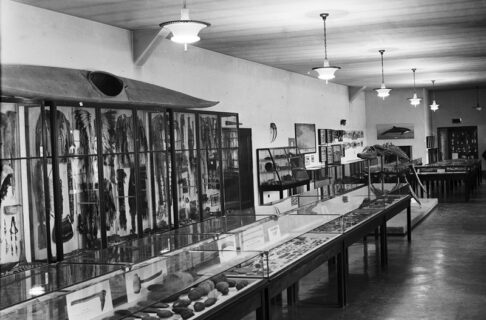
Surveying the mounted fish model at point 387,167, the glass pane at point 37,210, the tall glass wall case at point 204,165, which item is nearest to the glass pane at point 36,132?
the glass pane at point 37,210

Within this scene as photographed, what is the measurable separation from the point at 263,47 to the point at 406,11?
12.6 ft

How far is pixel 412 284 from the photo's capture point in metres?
7.16

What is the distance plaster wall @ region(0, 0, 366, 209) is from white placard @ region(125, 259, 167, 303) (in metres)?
1.57

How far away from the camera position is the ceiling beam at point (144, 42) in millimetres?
9297

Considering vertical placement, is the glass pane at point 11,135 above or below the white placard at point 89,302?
above

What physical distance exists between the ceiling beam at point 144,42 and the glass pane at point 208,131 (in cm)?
144

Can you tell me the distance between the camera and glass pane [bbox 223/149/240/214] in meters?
10.9

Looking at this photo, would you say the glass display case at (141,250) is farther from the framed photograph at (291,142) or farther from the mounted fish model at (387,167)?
the framed photograph at (291,142)

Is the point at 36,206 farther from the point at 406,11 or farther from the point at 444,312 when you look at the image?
the point at 406,11

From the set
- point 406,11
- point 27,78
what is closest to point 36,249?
point 27,78

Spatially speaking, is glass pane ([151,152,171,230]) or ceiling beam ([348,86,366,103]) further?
ceiling beam ([348,86,366,103])

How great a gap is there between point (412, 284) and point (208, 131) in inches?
182

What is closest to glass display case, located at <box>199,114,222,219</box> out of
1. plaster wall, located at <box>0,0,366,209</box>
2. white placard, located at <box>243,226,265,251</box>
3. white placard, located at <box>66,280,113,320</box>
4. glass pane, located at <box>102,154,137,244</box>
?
plaster wall, located at <box>0,0,366,209</box>

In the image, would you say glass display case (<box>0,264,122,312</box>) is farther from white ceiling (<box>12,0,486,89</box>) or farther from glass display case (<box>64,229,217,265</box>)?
white ceiling (<box>12,0,486,89</box>)
